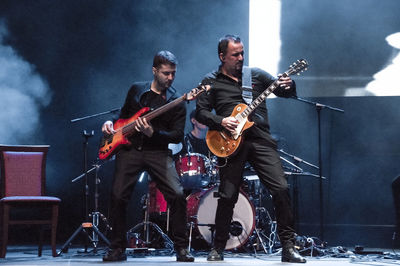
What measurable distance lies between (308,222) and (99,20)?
4.31 meters

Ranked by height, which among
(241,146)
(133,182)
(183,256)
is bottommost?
(183,256)

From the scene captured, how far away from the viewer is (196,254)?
6.67 metres

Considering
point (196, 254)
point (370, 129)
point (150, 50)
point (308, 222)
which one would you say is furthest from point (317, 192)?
point (150, 50)

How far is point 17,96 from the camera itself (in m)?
8.60

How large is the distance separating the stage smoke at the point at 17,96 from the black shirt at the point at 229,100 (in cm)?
402

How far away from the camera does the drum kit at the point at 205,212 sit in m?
7.08

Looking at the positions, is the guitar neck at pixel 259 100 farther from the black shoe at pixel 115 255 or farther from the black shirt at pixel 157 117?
the black shoe at pixel 115 255

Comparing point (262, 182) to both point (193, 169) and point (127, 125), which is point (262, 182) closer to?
point (127, 125)

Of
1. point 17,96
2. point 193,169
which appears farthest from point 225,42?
point 17,96

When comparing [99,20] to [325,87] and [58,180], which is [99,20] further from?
[325,87]

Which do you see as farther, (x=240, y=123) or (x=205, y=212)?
(x=205, y=212)

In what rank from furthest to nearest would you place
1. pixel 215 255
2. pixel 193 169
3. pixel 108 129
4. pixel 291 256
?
pixel 193 169 < pixel 108 129 < pixel 215 255 < pixel 291 256

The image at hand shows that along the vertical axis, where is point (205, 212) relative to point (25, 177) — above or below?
below

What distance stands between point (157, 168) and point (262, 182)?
3.15ft
